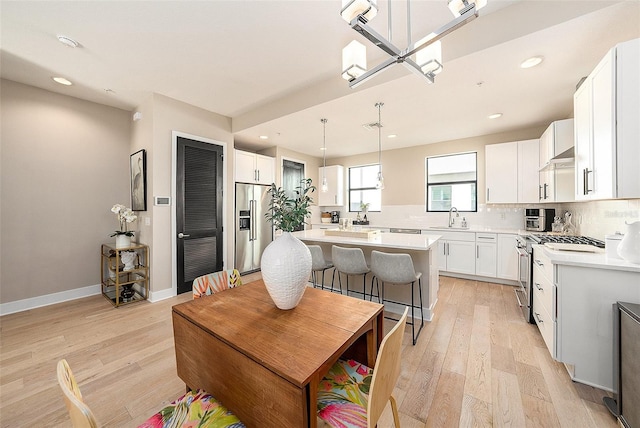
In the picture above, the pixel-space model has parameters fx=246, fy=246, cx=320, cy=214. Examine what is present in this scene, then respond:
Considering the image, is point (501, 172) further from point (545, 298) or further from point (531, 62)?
point (545, 298)

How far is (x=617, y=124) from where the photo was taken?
160 centimetres

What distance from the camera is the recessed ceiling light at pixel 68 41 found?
2277mm

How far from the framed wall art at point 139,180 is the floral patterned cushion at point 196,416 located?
3.18m

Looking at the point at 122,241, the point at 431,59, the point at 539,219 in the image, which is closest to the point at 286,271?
the point at 431,59

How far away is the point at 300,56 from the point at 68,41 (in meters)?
2.17

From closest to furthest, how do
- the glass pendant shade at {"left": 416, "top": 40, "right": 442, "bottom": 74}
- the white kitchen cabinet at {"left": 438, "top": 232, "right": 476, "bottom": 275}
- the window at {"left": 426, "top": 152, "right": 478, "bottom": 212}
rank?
the glass pendant shade at {"left": 416, "top": 40, "right": 442, "bottom": 74}, the white kitchen cabinet at {"left": 438, "top": 232, "right": 476, "bottom": 275}, the window at {"left": 426, "top": 152, "right": 478, "bottom": 212}

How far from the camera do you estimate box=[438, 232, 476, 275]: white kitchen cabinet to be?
13.8 ft

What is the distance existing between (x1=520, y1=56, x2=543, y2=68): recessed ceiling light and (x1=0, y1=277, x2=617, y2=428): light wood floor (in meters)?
2.61

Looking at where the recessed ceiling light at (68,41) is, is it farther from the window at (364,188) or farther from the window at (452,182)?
the window at (452,182)

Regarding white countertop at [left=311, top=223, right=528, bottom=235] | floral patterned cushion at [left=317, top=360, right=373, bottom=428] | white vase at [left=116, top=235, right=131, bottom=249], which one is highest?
white countertop at [left=311, top=223, right=528, bottom=235]

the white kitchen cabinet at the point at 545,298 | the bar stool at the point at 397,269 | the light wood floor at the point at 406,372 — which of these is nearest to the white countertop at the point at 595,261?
the white kitchen cabinet at the point at 545,298

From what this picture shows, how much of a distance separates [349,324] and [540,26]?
2.55 meters

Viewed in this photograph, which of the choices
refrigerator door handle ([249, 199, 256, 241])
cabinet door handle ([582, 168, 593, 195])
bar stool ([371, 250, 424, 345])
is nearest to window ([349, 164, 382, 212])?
refrigerator door handle ([249, 199, 256, 241])

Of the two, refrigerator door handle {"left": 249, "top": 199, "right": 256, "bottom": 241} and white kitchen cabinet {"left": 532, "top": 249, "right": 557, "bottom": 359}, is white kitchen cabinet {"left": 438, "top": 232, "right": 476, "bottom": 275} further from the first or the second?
refrigerator door handle {"left": 249, "top": 199, "right": 256, "bottom": 241}
